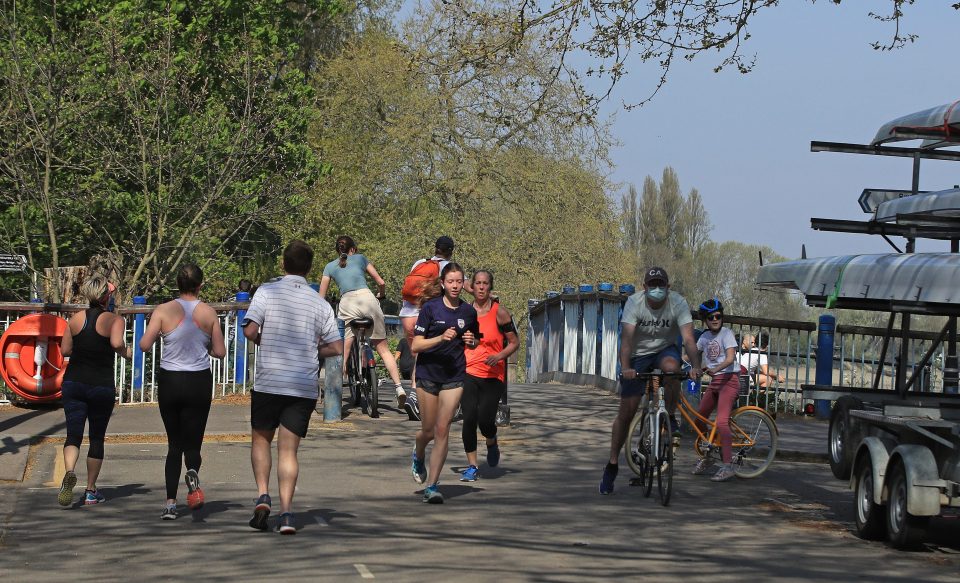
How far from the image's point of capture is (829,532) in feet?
33.3

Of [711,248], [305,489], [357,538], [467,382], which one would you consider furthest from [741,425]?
[711,248]

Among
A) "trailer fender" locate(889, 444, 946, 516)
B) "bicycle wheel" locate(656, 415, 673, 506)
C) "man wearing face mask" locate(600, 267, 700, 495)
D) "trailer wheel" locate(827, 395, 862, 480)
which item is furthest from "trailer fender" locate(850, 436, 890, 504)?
"man wearing face mask" locate(600, 267, 700, 495)

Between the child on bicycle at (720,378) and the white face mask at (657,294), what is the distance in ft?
4.69

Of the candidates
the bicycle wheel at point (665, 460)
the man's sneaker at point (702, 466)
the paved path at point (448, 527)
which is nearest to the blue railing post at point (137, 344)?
the paved path at point (448, 527)

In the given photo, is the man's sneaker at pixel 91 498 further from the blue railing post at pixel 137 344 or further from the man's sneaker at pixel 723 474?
the blue railing post at pixel 137 344

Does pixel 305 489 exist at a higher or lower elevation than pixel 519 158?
lower

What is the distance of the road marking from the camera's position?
763 centimetres

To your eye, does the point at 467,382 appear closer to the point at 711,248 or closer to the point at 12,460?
the point at 12,460

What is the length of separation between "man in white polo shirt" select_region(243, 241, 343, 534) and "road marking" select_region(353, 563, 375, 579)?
3.64ft

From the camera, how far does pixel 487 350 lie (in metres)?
12.4

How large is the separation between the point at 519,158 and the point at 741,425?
102 ft

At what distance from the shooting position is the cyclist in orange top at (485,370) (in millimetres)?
12055

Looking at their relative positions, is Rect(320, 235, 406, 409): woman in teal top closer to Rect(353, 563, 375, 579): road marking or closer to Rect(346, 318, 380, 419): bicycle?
Rect(346, 318, 380, 419): bicycle

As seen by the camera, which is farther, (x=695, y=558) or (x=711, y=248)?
(x=711, y=248)
